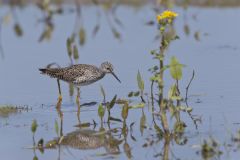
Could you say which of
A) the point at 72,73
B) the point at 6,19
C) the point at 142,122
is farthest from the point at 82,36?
the point at 142,122

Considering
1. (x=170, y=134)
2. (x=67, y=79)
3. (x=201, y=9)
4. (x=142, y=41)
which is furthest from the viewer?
(x=201, y=9)

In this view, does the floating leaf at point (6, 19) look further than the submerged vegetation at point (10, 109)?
Yes

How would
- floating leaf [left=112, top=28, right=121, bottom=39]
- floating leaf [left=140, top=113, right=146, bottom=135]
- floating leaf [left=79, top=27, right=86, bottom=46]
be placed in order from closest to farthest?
floating leaf [left=140, top=113, right=146, bottom=135]
floating leaf [left=79, top=27, right=86, bottom=46]
floating leaf [left=112, top=28, right=121, bottom=39]

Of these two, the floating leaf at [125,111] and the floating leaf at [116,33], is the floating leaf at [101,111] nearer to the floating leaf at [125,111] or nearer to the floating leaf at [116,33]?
the floating leaf at [125,111]

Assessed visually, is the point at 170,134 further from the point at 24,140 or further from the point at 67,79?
the point at 67,79

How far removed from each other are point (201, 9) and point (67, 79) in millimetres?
8693

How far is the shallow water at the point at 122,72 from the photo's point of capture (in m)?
8.92

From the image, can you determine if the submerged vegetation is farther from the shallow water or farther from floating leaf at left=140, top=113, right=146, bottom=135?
floating leaf at left=140, top=113, right=146, bottom=135

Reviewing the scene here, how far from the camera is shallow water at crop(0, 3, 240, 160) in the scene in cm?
892

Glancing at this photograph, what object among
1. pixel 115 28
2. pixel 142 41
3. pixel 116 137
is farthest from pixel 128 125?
pixel 115 28

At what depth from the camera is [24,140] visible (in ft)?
29.7

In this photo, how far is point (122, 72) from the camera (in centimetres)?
1292

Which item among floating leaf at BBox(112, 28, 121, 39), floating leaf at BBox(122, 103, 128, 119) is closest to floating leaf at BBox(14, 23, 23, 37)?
floating leaf at BBox(112, 28, 121, 39)

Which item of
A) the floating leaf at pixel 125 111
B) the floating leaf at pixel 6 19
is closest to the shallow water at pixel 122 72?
the floating leaf at pixel 125 111
